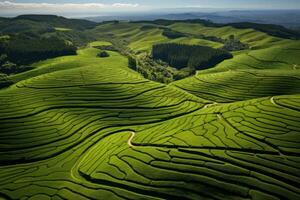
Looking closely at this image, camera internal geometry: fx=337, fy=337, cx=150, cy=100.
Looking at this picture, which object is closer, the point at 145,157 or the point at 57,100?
the point at 145,157

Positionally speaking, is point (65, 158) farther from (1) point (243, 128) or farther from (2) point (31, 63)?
(2) point (31, 63)

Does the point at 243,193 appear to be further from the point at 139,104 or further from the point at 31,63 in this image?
the point at 31,63

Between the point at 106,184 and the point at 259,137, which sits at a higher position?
the point at 259,137

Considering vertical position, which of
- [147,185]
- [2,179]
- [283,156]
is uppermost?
[283,156]

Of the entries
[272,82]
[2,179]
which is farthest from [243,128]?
[272,82]

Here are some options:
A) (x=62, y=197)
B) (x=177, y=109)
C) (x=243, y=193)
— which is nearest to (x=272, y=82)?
(x=177, y=109)

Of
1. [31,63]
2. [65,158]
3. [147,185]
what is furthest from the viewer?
[31,63]

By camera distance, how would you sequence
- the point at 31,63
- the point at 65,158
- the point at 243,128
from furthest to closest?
the point at 31,63
the point at 65,158
the point at 243,128
